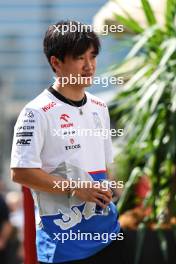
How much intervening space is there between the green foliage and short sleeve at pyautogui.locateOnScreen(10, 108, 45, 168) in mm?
2325

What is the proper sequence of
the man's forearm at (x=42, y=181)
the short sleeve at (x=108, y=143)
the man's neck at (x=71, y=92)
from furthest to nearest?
the short sleeve at (x=108, y=143), the man's neck at (x=71, y=92), the man's forearm at (x=42, y=181)

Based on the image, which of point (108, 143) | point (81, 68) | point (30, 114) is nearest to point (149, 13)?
point (108, 143)

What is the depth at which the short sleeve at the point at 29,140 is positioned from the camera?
3057 mm

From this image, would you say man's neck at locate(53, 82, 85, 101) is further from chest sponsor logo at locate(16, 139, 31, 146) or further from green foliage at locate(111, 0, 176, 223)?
green foliage at locate(111, 0, 176, 223)

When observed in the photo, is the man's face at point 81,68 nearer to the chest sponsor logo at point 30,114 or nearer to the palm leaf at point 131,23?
the chest sponsor logo at point 30,114

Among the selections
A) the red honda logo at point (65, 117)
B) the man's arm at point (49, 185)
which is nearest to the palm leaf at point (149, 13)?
the red honda logo at point (65, 117)

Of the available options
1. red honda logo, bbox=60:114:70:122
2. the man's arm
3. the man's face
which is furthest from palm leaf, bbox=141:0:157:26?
the man's arm

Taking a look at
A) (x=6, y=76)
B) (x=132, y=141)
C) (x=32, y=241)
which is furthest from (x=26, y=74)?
(x=32, y=241)

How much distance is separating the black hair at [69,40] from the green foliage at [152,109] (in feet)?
7.07

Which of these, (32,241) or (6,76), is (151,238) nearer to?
(32,241)

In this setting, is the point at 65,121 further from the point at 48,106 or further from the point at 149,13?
the point at 149,13

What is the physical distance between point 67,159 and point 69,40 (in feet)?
1.35

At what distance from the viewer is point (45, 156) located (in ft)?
10.2

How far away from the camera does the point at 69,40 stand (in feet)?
10.3
